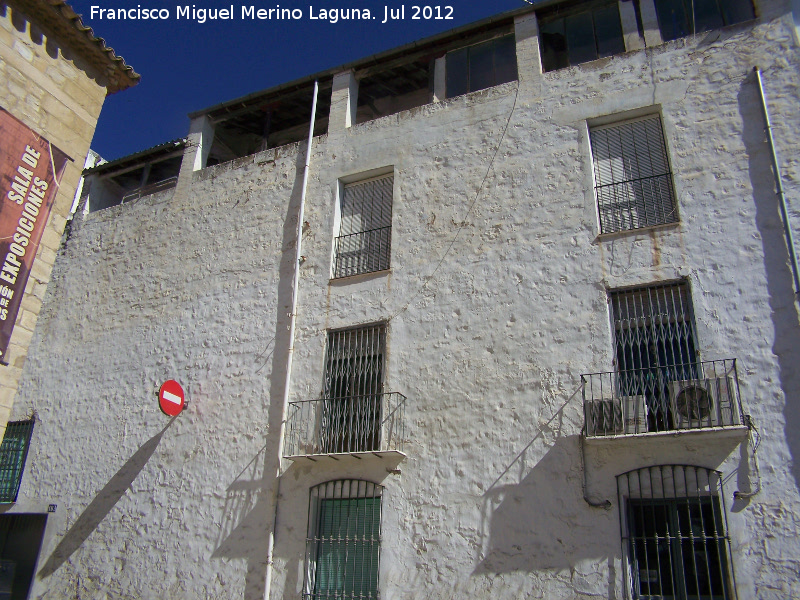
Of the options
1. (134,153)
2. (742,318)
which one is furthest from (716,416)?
(134,153)

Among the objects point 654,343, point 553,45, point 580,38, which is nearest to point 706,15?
point 580,38

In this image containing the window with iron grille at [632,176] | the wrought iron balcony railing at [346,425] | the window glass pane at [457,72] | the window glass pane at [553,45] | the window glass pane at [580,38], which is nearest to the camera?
the window with iron grille at [632,176]

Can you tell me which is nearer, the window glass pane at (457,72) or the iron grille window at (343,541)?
the iron grille window at (343,541)

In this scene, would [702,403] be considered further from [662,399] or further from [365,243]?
[365,243]

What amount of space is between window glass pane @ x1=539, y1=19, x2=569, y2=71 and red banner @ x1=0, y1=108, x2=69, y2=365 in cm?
872

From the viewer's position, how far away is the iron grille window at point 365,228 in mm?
12766

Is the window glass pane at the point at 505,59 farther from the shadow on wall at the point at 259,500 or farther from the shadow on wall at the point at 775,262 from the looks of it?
the shadow on wall at the point at 259,500

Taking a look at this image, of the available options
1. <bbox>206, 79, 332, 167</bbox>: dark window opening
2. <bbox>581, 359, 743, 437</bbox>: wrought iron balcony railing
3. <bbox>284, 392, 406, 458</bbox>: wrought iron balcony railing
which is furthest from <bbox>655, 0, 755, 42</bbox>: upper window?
<bbox>284, 392, 406, 458</bbox>: wrought iron balcony railing

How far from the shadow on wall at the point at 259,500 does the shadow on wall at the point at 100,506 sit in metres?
2.21

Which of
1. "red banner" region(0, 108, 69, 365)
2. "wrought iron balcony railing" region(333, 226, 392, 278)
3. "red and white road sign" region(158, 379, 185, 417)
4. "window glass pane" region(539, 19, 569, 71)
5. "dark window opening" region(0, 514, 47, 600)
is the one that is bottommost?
"dark window opening" region(0, 514, 47, 600)

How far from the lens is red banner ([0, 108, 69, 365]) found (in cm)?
898

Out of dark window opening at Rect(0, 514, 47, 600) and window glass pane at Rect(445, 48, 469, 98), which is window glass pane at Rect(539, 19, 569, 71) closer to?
window glass pane at Rect(445, 48, 469, 98)

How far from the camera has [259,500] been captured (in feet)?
37.6

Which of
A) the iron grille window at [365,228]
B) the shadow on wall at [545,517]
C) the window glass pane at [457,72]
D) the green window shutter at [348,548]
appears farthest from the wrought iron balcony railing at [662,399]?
the window glass pane at [457,72]
